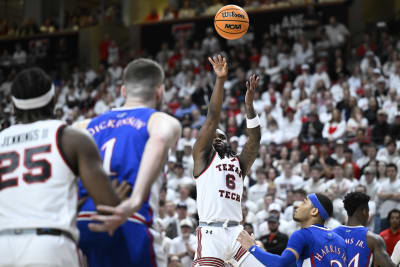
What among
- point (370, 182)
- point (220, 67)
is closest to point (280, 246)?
point (370, 182)

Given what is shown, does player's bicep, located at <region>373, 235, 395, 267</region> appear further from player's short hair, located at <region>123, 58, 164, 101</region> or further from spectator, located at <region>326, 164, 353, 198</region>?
spectator, located at <region>326, 164, 353, 198</region>

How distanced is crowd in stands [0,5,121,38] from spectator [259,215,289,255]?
18932 millimetres

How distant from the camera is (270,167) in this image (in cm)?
1558

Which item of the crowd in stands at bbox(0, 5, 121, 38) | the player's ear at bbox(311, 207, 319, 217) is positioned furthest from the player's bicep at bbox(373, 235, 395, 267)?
the crowd in stands at bbox(0, 5, 121, 38)

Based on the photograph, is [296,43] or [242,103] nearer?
[242,103]

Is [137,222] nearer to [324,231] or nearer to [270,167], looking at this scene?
[324,231]

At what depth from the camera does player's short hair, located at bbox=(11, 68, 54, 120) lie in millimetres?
4078

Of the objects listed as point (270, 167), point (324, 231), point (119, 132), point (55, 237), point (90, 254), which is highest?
point (119, 132)

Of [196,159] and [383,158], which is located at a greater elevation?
[196,159]

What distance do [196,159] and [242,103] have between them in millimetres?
12395

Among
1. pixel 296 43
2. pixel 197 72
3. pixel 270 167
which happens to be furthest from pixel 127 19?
pixel 270 167

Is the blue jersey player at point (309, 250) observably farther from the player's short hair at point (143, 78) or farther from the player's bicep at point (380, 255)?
the player's short hair at point (143, 78)

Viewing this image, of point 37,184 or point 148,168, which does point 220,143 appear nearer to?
point 148,168

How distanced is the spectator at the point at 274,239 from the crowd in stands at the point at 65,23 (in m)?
18.9
